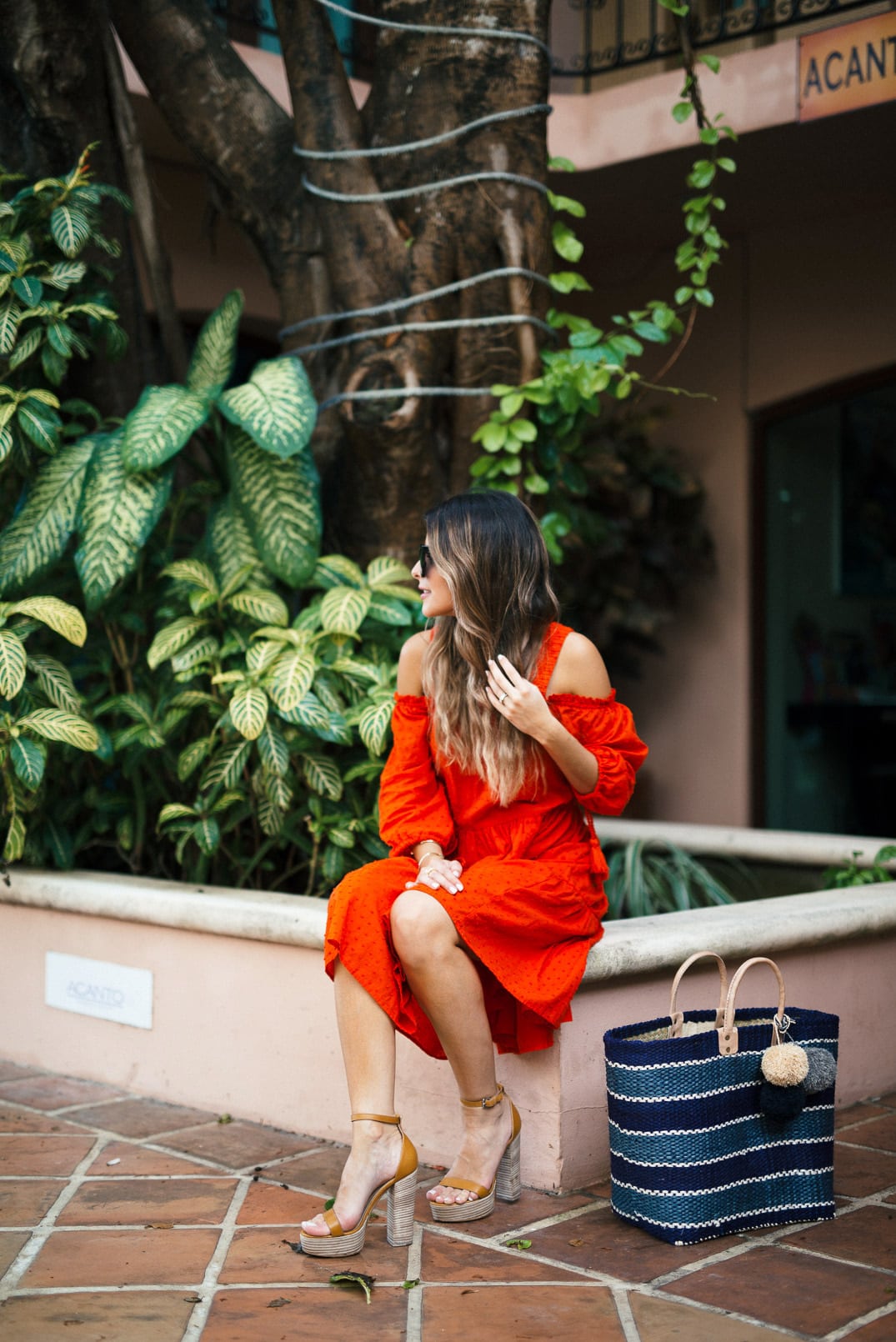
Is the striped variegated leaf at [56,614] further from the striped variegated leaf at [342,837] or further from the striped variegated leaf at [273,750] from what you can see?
the striped variegated leaf at [342,837]

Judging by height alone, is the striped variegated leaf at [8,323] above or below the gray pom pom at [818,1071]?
above

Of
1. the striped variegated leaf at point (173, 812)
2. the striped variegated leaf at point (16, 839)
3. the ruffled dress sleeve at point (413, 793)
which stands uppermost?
the ruffled dress sleeve at point (413, 793)

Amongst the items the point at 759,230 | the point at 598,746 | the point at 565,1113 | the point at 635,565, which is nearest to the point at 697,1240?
the point at 565,1113

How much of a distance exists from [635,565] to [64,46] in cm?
339

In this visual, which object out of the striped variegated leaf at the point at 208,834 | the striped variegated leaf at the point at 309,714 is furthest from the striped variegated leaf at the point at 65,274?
the striped variegated leaf at the point at 208,834

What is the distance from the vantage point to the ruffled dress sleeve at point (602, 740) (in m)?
2.69

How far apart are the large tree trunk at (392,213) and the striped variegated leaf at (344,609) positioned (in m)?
0.46

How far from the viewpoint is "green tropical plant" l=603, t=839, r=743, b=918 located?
4062 millimetres

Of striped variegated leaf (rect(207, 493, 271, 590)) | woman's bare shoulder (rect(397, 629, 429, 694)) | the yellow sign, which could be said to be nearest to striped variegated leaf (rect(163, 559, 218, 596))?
striped variegated leaf (rect(207, 493, 271, 590))

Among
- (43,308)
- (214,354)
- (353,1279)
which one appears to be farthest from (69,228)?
(353,1279)

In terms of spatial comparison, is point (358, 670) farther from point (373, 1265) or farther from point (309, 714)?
point (373, 1265)

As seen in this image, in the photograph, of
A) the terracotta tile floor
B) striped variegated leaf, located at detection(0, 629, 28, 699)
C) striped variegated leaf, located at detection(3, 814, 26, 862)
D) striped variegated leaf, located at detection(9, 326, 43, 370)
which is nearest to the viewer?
the terracotta tile floor

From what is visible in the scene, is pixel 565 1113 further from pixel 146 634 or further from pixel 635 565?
pixel 635 565

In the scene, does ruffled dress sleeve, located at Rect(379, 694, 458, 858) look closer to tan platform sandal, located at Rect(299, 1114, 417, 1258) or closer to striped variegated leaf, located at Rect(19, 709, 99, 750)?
tan platform sandal, located at Rect(299, 1114, 417, 1258)
